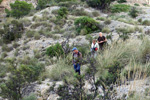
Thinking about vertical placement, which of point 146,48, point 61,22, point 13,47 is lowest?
point 13,47

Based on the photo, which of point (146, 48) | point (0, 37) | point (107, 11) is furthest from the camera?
point (107, 11)

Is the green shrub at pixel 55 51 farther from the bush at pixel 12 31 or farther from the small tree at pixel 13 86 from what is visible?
the bush at pixel 12 31

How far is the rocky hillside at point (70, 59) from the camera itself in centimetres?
365

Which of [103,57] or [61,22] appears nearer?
[103,57]

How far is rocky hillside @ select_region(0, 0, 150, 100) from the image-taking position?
365 centimetres

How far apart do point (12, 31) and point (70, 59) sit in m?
9.73

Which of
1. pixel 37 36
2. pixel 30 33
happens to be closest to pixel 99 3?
pixel 30 33

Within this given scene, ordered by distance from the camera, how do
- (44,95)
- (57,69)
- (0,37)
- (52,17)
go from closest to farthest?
1. (44,95)
2. (57,69)
3. (0,37)
4. (52,17)

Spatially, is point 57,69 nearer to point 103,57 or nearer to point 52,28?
point 103,57

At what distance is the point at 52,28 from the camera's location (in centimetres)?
1614

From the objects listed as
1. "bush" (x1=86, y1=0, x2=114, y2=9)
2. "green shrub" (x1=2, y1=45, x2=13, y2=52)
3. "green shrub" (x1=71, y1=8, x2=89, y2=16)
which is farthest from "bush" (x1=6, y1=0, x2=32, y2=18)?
"green shrub" (x1=2, y1=45, x2=13, y2=52)

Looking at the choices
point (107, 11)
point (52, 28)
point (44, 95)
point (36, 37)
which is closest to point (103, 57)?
point (44, 95)

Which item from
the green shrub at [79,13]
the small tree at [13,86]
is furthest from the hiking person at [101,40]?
the green shrub at [79,13]

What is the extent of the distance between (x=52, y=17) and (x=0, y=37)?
5.82 m
